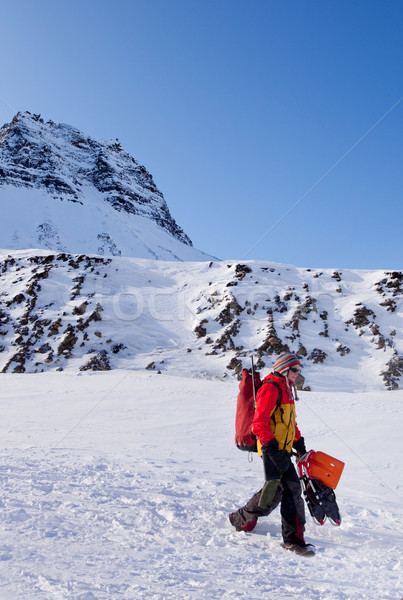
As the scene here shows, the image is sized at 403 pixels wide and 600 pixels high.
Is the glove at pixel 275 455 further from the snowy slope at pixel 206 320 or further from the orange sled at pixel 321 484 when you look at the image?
the snowy slope at pixel 206 320

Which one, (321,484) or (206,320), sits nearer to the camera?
(321,484)


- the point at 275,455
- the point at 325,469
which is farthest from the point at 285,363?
the point at 325,469

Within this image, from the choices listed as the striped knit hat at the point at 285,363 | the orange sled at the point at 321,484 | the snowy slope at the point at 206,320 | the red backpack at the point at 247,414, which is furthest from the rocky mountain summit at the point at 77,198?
the orange sled at the point at 321,484

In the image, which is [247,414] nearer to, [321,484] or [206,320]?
[321,484]

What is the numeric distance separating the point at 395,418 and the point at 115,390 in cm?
812

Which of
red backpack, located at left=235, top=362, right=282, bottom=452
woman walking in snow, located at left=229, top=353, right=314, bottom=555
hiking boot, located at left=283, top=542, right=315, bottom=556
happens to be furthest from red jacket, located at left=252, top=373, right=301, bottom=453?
hiking boot, located at left=283, top=542, right=315, bottom=556

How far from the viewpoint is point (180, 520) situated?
3.75m

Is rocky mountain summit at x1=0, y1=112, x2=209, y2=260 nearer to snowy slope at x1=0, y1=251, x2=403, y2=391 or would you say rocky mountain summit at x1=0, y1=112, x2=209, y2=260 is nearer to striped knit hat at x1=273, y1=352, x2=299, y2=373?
snowy slope at x1=0, y1=251, x2=403, y2=391

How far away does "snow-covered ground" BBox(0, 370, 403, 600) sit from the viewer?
257cm

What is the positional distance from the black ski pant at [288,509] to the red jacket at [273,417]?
28 cm

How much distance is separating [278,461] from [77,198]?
214ft

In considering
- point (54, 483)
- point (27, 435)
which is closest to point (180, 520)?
point (54, 483)

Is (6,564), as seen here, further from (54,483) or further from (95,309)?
(95,309)

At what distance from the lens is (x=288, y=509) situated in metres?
3.46
